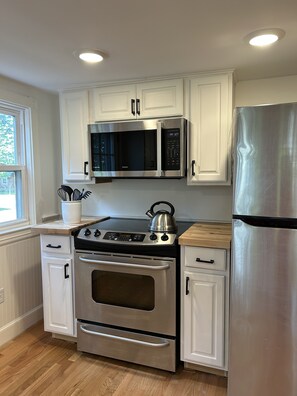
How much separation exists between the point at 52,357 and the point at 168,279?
113cm

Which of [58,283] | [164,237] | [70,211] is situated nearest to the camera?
[164,237]

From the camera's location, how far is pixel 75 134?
A: 2.62 metres

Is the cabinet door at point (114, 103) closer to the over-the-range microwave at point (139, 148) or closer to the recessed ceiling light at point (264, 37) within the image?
the over-the-range microwave at point (139, 148)

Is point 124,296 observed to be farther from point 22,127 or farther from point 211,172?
point 22,127

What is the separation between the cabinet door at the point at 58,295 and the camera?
2328mm

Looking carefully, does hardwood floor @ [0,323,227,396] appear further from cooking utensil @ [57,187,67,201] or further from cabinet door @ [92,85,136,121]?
cabinet door @ [92,85,136,121]

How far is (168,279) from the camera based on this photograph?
1995mm

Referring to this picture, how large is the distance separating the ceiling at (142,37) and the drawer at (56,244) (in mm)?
1261

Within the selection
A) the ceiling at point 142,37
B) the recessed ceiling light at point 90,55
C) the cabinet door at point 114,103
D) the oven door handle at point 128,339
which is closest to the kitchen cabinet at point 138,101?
the cabinet door at point 114,103

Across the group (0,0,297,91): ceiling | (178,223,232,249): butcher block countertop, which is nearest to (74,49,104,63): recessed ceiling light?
(0,0,297,91): ceiling

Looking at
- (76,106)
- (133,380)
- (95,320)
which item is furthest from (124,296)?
(76,106)

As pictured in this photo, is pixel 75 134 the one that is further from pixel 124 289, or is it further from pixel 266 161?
pixel 266 161

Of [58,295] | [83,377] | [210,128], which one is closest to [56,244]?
[58,295]

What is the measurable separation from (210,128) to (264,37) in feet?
2.42
